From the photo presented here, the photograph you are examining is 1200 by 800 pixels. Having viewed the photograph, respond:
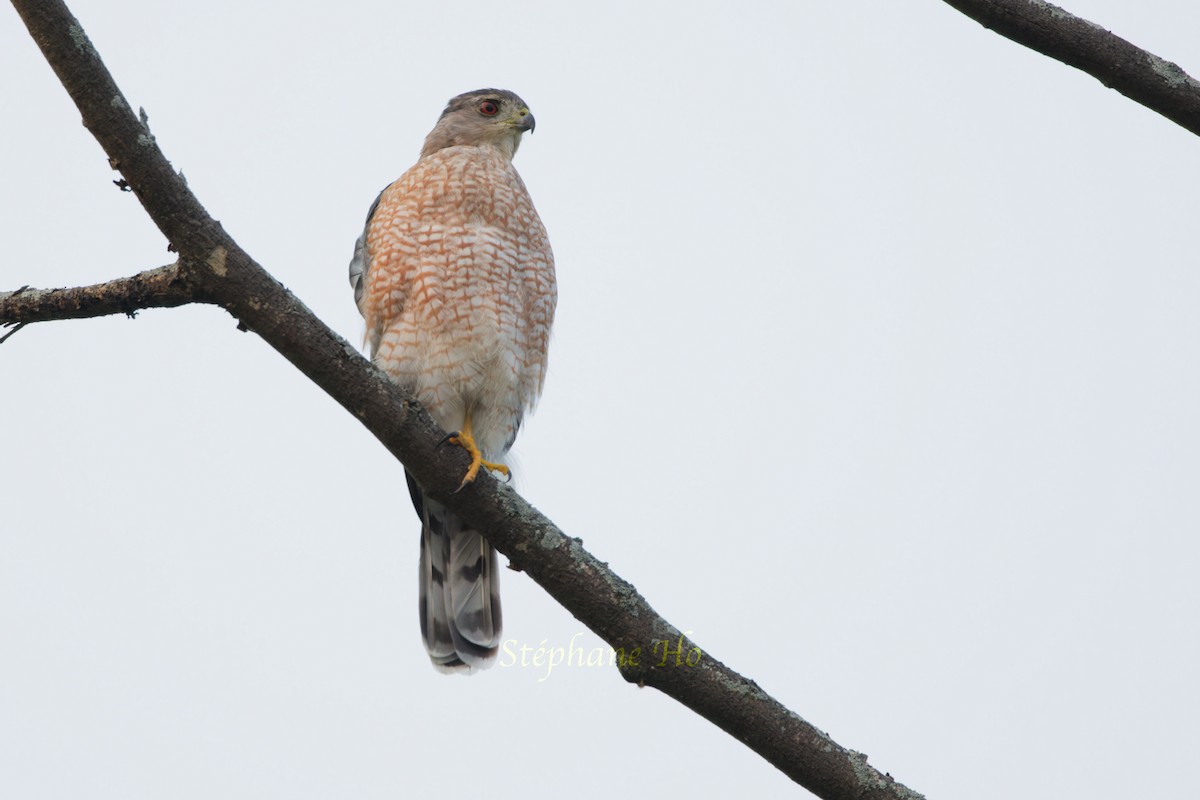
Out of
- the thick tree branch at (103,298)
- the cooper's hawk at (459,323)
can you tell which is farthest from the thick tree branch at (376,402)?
the cooper's hawk at (459,323)

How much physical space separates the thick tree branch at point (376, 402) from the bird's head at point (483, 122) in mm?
2636

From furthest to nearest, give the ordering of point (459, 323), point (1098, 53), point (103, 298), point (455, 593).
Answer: point (455, 593)
point (459, 323)
point (103, 298)
point (1098, 53)

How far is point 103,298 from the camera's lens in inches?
125

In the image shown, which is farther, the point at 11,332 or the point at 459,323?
the point at 459,323

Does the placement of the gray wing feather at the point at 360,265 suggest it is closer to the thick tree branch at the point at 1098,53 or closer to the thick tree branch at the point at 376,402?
the thick tree branch at the point at 376,402

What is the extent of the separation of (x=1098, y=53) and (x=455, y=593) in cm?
315

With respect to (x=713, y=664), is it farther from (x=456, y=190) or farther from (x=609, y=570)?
(x=456, y=190)

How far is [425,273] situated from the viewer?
15.4ft

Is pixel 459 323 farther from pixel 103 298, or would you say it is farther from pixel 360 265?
pixel 103 298

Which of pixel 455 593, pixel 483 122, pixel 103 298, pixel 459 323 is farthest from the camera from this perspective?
pixel 483 122

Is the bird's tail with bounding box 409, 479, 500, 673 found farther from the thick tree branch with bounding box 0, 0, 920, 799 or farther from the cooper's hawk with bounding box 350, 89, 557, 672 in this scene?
the thick tree branch with bounding box 0, 0, 920, 799

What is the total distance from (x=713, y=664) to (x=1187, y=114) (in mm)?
1814

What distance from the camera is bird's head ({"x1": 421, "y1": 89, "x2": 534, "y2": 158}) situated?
5680 mm

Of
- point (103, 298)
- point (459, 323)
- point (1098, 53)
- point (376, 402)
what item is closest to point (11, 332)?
point (103, 298)
